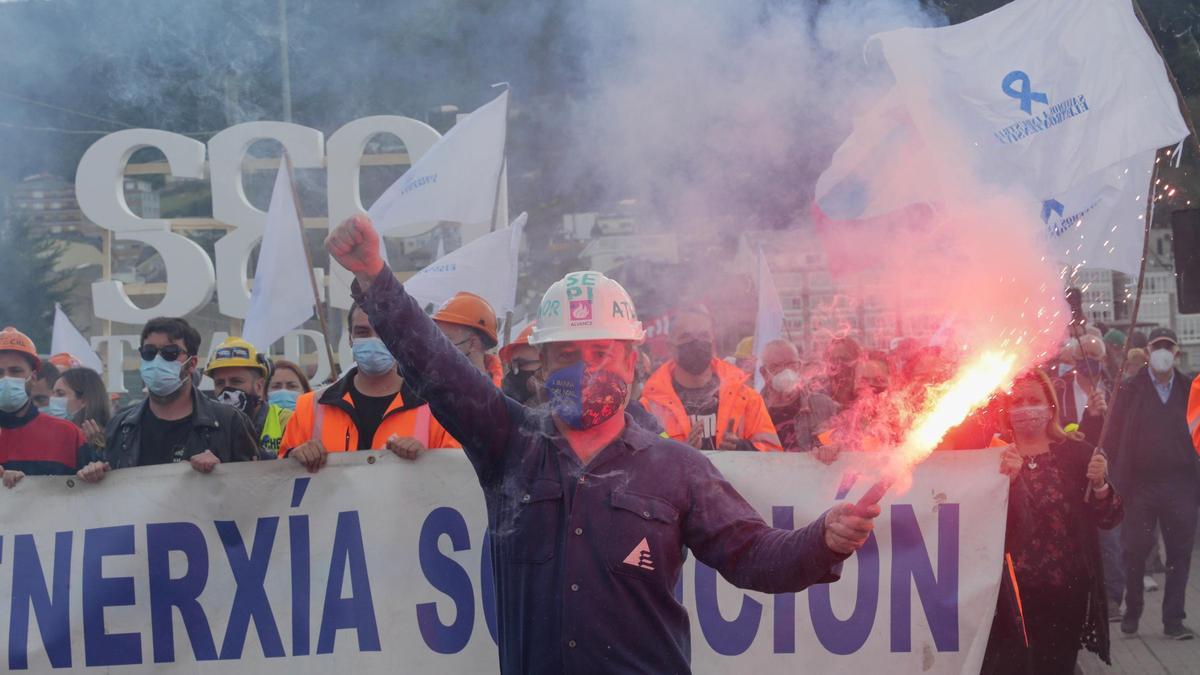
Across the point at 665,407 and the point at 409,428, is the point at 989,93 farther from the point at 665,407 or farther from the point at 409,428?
the point at 409,428

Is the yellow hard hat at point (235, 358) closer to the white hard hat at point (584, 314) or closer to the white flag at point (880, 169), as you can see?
the white flag at point (880, 169)

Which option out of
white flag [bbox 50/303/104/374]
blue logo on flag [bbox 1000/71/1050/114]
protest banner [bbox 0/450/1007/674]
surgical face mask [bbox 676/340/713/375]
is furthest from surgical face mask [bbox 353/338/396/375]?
white flag [bbox 50/303/104/374]

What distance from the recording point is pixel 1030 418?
5098 millimetres

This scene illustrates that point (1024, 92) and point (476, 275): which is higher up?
point (1024, 92)

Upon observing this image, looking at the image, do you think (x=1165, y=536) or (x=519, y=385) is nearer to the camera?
(x=519, y=385)

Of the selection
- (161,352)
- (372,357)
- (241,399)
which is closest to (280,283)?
(241,399)

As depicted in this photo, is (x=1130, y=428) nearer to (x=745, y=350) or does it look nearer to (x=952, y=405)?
(x=745, y=350)

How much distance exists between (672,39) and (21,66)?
26.5ft

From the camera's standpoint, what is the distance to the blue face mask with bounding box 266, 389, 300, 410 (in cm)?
765

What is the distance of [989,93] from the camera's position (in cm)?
607

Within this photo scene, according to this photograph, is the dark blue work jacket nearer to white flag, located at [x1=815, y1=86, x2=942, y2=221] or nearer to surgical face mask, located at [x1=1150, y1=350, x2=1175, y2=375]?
white flag, located at [x1=815, y1=86, x2=942, y2=221]

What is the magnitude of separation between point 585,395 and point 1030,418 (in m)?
2.71

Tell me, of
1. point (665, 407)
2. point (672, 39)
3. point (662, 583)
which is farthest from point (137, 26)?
point (662, 583)

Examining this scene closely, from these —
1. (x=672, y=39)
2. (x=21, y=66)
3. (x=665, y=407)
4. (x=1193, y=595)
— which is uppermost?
(x=21, y=66)
